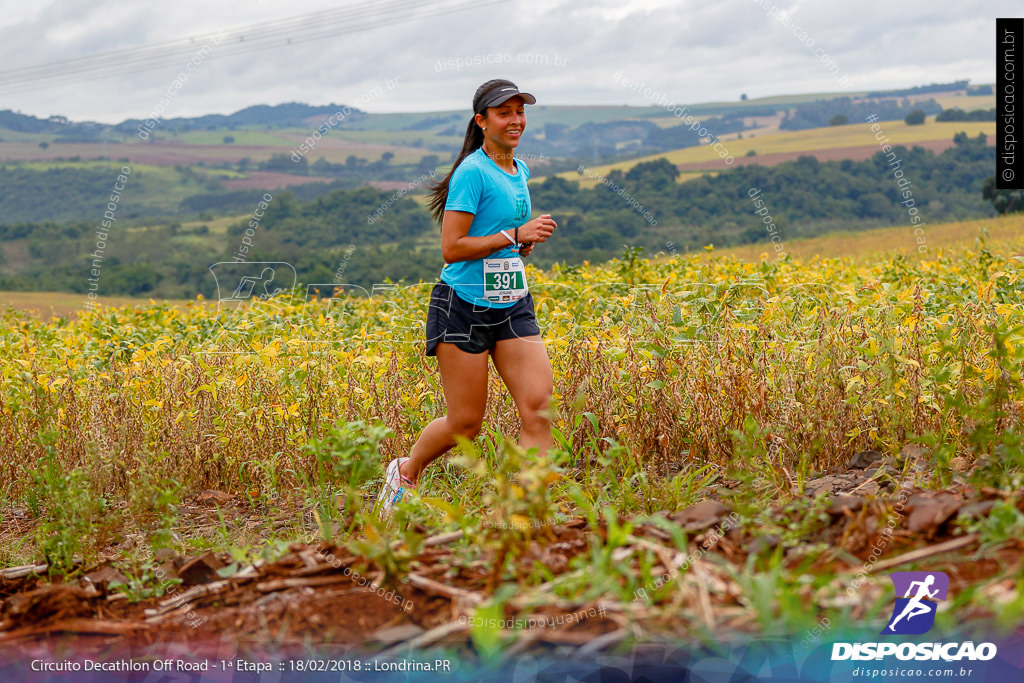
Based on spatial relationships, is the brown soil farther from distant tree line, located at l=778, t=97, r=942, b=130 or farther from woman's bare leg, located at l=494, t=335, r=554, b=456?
distant tree line, located at l=778, t=97, r=942, b=130

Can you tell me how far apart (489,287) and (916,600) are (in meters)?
2.11

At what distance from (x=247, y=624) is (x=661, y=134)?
60.6 metres

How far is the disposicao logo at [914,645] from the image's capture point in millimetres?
2240

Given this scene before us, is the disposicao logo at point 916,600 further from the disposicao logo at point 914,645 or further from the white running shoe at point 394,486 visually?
the white running shoe at point 394,486

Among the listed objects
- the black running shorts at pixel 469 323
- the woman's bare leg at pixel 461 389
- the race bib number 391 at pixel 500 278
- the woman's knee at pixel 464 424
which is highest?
the race bib number 391 at pixel 500 278

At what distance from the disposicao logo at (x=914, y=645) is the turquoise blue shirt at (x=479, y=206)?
2.06 m

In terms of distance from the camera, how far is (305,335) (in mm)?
7160

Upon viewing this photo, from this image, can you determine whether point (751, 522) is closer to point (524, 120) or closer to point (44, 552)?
point (524, 120)

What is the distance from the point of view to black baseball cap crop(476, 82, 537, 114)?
387 cm

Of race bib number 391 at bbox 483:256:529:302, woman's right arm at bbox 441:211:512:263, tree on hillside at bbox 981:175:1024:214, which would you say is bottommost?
tree on hillside at bbox 981:175:1024:214

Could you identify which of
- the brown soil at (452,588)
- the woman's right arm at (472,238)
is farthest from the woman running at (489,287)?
the brown soil at (452,588)

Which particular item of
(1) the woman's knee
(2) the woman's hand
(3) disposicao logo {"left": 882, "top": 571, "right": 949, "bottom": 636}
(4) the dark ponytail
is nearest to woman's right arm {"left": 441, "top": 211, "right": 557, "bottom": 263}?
(2) the woman's hand

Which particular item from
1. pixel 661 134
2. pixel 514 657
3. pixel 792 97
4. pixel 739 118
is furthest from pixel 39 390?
pixel 792 97

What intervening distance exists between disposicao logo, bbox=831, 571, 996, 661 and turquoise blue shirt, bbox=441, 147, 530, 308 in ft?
6.75
